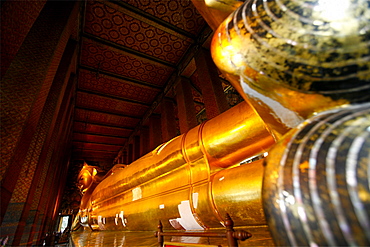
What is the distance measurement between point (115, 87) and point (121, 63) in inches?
34.1

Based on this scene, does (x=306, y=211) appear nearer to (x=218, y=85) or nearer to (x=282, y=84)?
(x=282, y=84)

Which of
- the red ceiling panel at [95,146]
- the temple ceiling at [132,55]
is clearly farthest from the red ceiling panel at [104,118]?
the red ceiling panel at [95,146]

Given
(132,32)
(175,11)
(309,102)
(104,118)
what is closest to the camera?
(309,102)

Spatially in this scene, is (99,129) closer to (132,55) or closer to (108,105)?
(108,105)

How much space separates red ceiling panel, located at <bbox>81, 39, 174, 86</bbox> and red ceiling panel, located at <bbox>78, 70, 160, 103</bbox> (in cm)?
27

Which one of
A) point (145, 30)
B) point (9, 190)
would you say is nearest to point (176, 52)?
point (145, 30)

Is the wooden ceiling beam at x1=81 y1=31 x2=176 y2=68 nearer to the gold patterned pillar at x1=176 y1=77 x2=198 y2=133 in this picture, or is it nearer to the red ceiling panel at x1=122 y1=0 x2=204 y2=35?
the gold patterned pillar at x1=176 y1=77 x2=198 y2=133

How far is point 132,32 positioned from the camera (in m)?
3.56

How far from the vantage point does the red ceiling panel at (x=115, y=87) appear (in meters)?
4.52

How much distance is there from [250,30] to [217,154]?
564 millimetres

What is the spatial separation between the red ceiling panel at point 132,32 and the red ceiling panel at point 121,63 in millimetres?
227

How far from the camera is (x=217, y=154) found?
791 millimetres

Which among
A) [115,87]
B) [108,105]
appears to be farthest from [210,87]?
[108,105]

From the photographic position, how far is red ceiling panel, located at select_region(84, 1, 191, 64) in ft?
10.6
